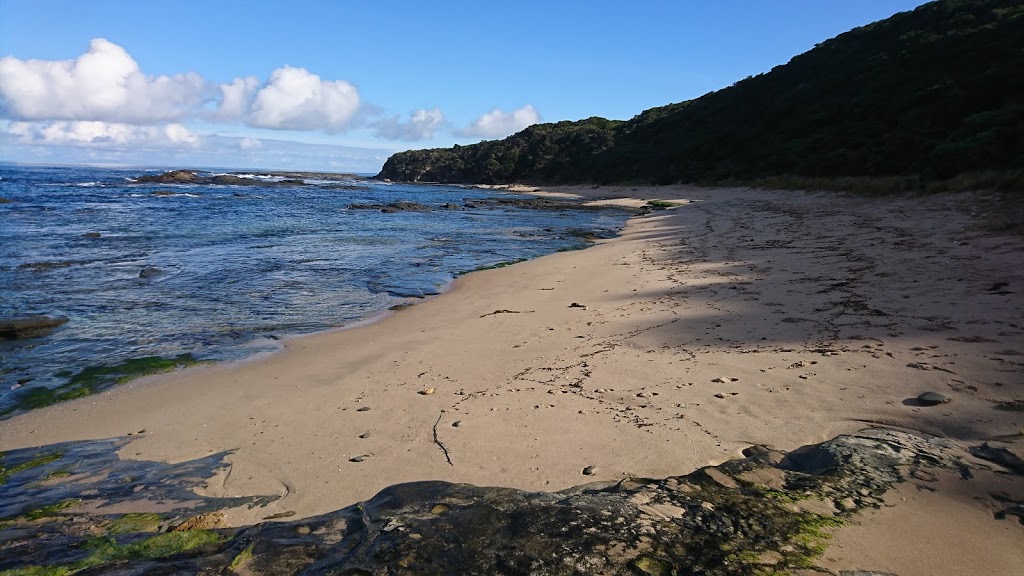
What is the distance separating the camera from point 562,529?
2275 mm

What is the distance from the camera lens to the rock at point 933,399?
3611mm

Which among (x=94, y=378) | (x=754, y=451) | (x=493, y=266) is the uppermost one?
(x=754, y=451)

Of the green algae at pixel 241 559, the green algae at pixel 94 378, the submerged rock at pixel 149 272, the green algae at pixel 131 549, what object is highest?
the green algae at pixel 241 559

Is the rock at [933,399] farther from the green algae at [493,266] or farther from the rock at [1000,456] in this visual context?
the green algae at [493,266]

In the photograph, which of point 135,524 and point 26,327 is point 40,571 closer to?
point 135,524

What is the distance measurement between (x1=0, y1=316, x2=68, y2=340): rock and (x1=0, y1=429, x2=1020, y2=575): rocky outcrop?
5755mm

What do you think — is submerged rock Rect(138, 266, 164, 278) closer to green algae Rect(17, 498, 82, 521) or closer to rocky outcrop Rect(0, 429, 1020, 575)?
green algae Rect(17, 498, 82, 521)

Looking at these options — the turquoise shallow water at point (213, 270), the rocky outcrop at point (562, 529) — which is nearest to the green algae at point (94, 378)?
the turquoise shallow water at point (213, 270)

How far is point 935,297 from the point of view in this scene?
5996mm

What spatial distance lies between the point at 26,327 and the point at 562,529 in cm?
871

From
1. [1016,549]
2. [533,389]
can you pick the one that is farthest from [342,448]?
[1016,549]

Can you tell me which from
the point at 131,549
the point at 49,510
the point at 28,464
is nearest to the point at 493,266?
the point at 28,464

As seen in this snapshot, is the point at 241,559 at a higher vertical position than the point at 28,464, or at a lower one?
higher

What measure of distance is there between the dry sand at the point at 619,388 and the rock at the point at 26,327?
3.18 metres
